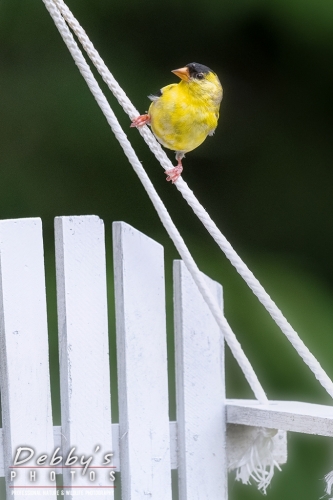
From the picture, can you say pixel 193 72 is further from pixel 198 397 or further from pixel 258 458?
pixel 258 458

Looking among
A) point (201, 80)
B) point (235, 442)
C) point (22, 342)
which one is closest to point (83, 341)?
point (22, 342)

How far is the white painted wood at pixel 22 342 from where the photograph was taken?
1349 millimetres

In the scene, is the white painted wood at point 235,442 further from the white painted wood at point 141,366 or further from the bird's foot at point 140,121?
the bird's foot at point 140,121

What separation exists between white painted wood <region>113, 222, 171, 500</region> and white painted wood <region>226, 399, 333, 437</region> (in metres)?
0.16

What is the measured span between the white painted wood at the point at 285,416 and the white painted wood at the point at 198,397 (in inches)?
1.6

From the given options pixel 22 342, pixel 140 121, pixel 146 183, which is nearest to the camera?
pixel 22 342

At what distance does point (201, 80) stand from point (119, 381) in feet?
2.59

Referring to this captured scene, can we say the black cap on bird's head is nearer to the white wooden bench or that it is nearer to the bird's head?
the bird's head

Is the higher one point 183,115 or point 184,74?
point 184,74

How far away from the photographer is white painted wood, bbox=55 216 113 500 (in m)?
1.39

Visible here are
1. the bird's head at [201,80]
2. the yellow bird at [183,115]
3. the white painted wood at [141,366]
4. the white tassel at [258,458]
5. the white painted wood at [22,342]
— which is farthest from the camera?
the bird's head at [201,80]

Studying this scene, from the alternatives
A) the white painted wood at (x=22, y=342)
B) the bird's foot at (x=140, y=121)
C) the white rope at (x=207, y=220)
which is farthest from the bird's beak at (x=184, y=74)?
the white painted wood at (x=22, y=342)

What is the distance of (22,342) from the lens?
1359 millimetres

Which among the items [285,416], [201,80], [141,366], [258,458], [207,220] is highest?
[201,80]
